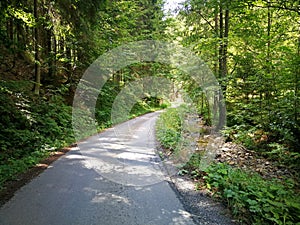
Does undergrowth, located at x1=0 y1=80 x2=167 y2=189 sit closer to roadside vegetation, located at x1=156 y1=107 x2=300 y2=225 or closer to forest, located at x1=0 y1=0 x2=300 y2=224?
forest, located at x1=0 y1=0 x2=300 y2=224

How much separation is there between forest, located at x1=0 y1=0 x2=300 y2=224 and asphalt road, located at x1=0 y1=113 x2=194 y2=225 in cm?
89

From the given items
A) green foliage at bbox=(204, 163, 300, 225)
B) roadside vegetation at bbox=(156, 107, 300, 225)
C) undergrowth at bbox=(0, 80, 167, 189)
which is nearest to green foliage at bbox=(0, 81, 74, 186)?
undergrowth at bbox=(0, 80, 167, 189)

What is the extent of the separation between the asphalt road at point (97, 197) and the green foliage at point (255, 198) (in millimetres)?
856

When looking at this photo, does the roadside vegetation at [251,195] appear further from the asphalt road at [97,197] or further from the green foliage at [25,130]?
the green foliage at [25,130]

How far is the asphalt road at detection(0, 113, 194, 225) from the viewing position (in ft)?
11.2

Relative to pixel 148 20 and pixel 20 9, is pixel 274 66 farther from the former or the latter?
pixel 148 20

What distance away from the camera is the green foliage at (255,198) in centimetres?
331

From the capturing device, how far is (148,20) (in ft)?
78.9

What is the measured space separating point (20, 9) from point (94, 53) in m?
7.06

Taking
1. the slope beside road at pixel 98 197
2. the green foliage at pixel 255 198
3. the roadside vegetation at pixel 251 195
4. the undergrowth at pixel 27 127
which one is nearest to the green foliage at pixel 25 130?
the undergrowth at pixel 27 127

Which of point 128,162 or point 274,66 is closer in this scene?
point 128,162

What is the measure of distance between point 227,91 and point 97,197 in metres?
7.05

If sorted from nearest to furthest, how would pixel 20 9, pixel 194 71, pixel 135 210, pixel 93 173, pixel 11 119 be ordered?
pixel 135 210 → pixel 93 173 → pixel 20 9 → pixel 11 119 → pixel 194 71

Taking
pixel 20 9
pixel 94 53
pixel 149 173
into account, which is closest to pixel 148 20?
pixel 94 53
